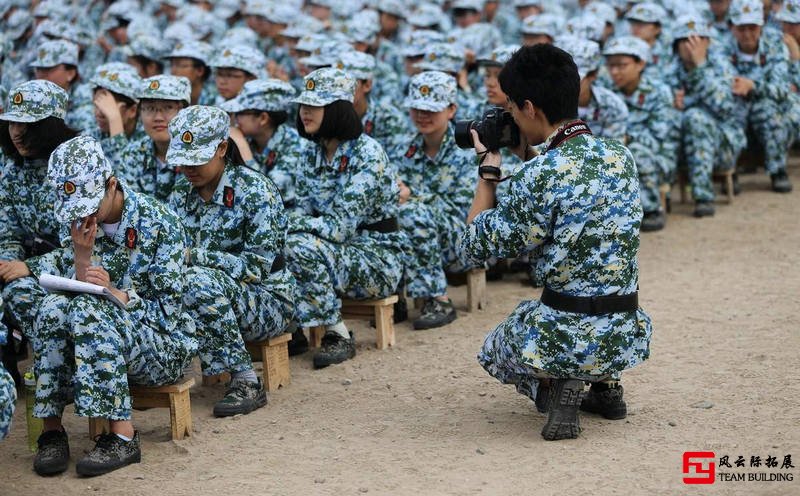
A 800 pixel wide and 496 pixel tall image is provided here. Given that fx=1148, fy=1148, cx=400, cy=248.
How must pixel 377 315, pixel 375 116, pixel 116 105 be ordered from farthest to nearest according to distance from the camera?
pixel 375 116 < pixel 116 105 < pixel 377 315

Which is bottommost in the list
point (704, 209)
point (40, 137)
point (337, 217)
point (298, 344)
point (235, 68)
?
point (704, 209)

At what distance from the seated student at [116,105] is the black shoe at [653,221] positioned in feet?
13.8

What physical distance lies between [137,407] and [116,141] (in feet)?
8.36

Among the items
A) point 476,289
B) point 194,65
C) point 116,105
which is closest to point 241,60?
point 194,65

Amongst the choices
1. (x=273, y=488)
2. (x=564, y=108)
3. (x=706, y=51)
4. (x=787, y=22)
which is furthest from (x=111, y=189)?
(x=787, y=22)

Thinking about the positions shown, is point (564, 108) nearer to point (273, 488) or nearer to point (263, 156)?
point (273, 488)

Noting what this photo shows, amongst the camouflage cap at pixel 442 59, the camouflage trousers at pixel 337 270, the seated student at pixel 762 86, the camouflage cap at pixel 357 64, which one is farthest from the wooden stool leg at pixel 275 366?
the seated student at pixel 762 86

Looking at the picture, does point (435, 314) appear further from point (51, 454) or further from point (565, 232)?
point (51, 454)

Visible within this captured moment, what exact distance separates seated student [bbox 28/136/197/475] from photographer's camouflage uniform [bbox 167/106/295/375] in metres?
0.38

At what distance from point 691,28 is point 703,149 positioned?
3.78 ft

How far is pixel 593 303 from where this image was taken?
4781 millimetres

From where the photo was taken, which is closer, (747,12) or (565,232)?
(565,232)

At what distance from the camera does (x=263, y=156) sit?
7.34 meters

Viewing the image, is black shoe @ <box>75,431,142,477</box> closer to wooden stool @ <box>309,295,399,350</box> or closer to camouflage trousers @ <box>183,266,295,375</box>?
camouflage trousers @ <box>183,266,295,375</box>
